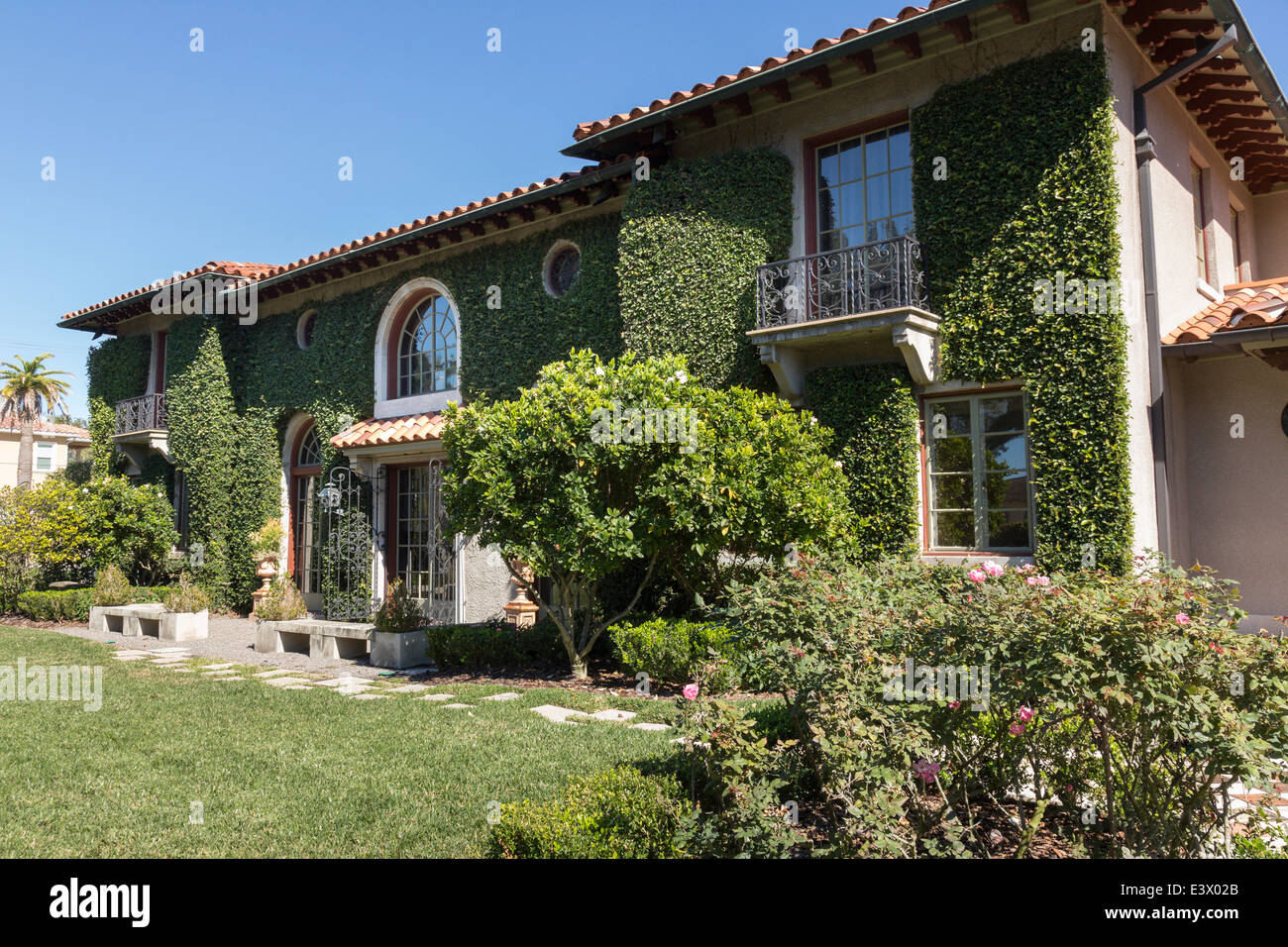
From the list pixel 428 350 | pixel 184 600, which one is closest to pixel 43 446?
pixel 184 600

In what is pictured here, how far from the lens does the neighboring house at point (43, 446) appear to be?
138ft

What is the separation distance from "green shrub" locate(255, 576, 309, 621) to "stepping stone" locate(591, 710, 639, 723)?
7203 mm

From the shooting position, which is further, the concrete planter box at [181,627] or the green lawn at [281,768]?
the concrete planter box at [181,627]

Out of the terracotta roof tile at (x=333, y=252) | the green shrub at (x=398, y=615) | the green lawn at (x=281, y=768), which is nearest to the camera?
the green lawn at (x=281, y=768)

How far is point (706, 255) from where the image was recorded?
35.8 ft

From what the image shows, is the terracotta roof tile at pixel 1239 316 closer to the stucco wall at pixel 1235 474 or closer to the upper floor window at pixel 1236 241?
the stucco wall at pixel 1235 474

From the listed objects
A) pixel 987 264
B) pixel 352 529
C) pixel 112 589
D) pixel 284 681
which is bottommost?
pixel 284 681

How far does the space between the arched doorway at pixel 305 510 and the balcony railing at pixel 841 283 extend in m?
10.8

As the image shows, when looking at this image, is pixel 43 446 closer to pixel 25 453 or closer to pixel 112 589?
pixel 25 453

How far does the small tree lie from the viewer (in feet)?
28.6

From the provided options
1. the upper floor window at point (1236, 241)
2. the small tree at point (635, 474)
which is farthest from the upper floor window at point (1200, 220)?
the small tree at point (635, 474)

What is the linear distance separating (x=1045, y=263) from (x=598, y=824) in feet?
25.1

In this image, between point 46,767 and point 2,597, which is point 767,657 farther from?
point 2,597
